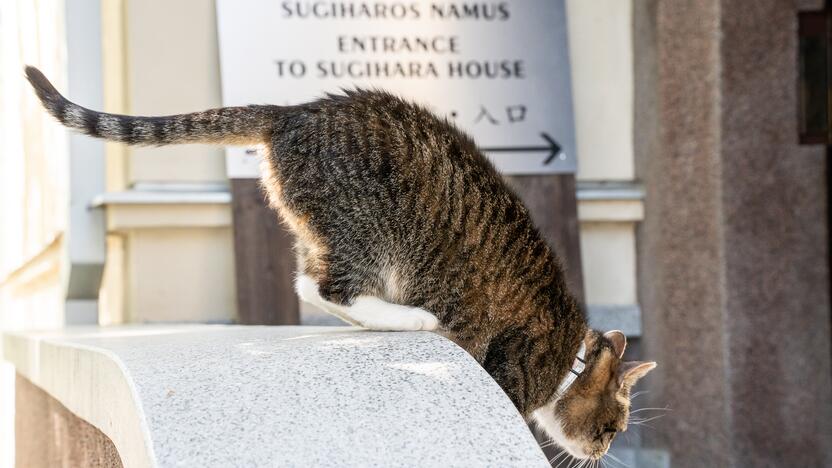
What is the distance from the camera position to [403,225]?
2.93 m

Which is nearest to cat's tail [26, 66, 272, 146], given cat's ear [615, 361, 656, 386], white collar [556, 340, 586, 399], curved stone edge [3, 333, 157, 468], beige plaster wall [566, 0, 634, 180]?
curved stone edge [3, 333, 157, 468]

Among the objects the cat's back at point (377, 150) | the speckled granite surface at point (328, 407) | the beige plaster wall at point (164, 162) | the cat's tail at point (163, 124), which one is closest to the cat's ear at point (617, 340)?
the cat's back at point (377, 150)

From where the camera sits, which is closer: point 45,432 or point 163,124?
point 163,124

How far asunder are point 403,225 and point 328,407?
→ 3.61 ft

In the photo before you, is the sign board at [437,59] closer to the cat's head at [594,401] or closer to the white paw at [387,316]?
the cat's head at [594,401]

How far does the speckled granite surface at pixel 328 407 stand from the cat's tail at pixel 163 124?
2.48ft

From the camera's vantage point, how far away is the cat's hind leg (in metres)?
2.84

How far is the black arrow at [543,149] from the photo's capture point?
464cm

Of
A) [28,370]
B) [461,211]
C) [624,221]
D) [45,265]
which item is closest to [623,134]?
[624,221]

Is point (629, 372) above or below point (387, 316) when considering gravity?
below

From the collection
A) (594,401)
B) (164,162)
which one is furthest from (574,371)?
(164,162)

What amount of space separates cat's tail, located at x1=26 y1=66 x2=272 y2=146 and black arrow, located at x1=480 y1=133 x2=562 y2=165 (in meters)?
1.83

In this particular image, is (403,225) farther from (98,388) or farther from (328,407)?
(328,407)

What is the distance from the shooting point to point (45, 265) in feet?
18.2
